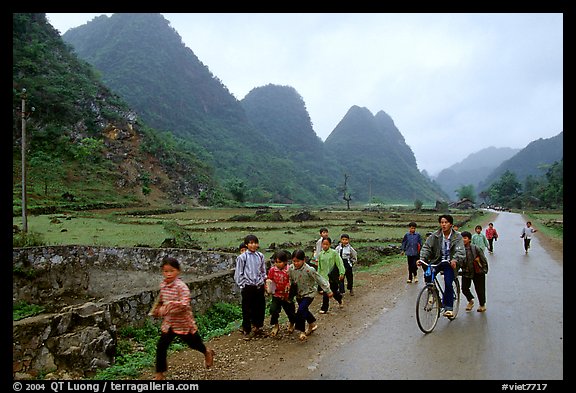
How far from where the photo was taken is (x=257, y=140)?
13112 cm

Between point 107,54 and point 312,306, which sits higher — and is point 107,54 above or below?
above

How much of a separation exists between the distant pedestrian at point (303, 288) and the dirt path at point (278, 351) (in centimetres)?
23

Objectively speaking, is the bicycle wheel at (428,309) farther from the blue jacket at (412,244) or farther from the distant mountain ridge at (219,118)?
the distant mountain ridge at (219,118)

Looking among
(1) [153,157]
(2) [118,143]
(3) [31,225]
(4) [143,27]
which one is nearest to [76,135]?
(2) [118,143]

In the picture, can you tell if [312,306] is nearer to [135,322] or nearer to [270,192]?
[135,322]

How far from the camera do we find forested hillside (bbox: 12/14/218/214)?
42.9 metres

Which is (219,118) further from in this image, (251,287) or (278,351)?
(278,351)

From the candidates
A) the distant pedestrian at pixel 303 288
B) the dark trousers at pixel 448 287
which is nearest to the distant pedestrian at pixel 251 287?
the distant pedestrian at pixel 303 288

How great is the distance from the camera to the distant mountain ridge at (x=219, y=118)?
106 metres

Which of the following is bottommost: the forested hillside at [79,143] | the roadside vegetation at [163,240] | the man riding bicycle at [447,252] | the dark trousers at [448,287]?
the roadside vegetation at [163,240]

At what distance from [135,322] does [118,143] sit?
55.8m

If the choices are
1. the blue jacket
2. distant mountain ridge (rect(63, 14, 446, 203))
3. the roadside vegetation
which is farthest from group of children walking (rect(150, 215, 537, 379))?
distant mountain ridge (rect(63, 14, 446, 203))

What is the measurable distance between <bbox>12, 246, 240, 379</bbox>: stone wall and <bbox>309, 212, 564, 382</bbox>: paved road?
3.48 meters
